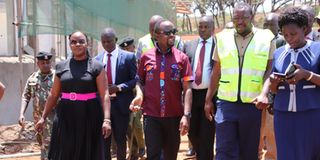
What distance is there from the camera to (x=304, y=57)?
4.36 meters

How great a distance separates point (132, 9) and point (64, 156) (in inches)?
197

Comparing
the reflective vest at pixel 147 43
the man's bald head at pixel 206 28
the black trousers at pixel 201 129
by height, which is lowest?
the black trousers at pixel 201 129

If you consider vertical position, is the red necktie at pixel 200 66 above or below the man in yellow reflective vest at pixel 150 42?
below

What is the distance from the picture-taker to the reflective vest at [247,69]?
5.32m

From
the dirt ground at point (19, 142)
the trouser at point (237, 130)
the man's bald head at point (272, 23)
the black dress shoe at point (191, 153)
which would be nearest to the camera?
the trouser at point (237, 130)

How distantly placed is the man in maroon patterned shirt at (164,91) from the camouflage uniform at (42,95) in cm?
155

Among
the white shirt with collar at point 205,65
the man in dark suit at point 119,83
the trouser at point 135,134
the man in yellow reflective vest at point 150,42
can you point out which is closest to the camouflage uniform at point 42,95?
the man in dark suit at point 119,83

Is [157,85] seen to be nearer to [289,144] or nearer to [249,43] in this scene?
[249,43]

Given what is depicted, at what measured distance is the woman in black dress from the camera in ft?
18.3

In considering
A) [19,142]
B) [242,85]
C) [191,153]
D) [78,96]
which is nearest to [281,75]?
[242,85]

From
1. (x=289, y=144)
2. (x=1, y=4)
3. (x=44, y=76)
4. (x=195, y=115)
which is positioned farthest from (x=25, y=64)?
(x=289, y=144)

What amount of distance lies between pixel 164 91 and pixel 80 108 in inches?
35.3

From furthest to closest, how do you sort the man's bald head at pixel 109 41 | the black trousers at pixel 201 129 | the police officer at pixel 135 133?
1. the police officer at pixel 135 133
2. the man's bald head at pixel 109 41
3. the black trousers at pixel 201 129

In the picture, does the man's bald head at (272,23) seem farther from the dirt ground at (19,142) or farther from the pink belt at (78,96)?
the pink belt at (78,96)
